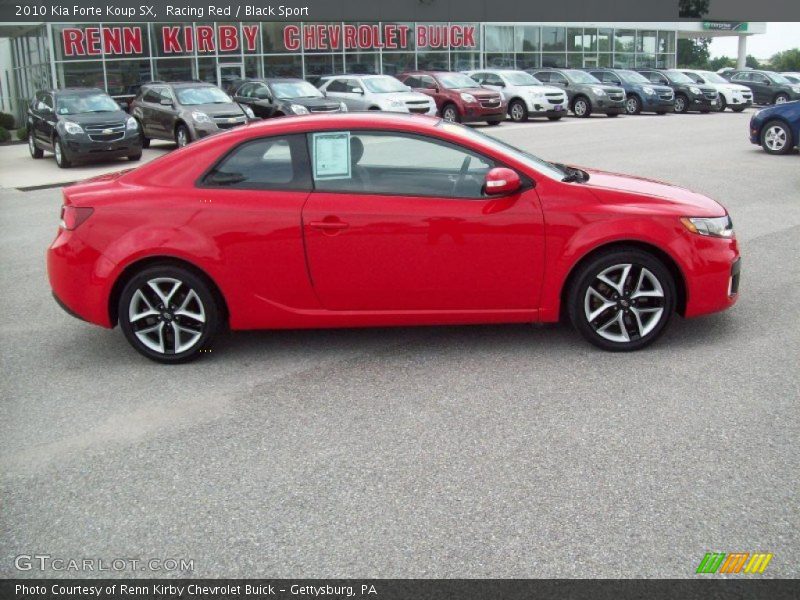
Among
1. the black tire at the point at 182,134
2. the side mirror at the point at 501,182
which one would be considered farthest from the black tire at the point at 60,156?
the side mirror at the point at 501,182

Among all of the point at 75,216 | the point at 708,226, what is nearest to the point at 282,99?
the point at 75,216

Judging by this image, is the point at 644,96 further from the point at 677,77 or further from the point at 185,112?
the point at 185,112

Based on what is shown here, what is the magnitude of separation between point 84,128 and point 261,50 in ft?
61.8

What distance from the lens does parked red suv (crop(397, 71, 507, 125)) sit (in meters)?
27.1

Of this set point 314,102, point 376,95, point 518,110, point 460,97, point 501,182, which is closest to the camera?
point 501,182

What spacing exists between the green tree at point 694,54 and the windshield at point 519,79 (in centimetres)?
7504

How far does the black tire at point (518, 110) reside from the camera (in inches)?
1159

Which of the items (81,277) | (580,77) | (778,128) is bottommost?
(778,128)

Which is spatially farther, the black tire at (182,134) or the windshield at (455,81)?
the windshield at (455,81)

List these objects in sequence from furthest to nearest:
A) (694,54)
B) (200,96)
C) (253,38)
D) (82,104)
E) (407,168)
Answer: (694,54) → (253,38) → (200,96) → (82,104) → (407,168)

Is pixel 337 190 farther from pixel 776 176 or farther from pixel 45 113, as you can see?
pixel 45 113

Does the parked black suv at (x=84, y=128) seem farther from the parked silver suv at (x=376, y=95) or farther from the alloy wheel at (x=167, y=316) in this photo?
the alloy wheel at (x=167, y=316)

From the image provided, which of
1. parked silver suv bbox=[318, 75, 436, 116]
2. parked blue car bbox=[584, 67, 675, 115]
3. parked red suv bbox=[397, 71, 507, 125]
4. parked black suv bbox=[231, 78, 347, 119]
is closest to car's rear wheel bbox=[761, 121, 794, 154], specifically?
parked silver suv bbox=[318, 75, 436, 116]

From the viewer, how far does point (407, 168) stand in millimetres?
5840
